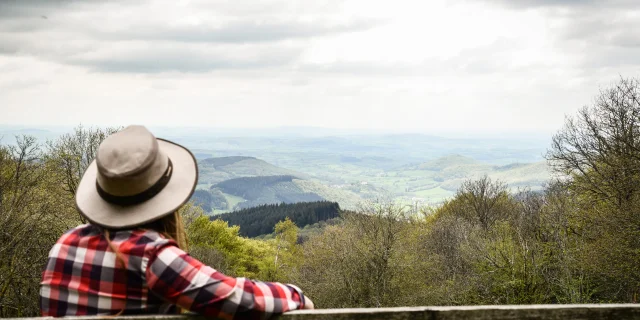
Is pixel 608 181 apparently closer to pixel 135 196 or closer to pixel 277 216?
pixel 135 196

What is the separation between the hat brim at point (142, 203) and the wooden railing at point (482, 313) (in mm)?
717

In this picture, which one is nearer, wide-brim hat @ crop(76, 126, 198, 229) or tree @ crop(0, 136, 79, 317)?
wide-brim hat @ crop(76, 126, 198, 229)

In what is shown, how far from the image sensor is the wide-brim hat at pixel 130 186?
2.05 metres

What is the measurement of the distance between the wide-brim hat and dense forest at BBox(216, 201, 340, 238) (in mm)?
100981

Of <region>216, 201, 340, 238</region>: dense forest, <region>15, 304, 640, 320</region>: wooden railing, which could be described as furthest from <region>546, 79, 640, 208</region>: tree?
<region>216, 201, 340, 238</region>: dense forest

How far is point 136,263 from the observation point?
1.94 metres

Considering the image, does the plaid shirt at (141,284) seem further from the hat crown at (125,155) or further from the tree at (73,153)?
the tree at (73,153)

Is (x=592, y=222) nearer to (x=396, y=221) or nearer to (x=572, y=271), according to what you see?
(x=572, y=271)

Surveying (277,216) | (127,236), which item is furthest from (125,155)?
(277,216)

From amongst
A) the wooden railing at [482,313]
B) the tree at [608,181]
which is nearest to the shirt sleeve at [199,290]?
the wooden railing at [482,313]

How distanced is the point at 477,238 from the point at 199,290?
106 ft

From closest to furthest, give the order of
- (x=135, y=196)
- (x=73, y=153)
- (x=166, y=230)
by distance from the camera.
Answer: (x=135, y=196) → (x=166, y=230) → (x=73, y=153)

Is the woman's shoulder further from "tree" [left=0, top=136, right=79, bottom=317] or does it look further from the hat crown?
"tree" [left=0, top=136, right=79, bottom=317]

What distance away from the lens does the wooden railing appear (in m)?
1.96
